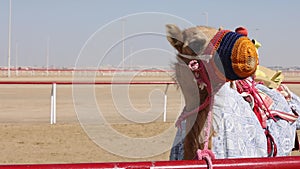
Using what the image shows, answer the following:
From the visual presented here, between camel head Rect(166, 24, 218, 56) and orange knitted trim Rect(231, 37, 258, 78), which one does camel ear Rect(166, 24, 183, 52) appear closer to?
camel head Rect(166, 24, 218, 56)

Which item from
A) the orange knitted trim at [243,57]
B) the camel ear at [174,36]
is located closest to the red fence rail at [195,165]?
the orange knitted trim at [243,57]

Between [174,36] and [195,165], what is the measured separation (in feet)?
1.54

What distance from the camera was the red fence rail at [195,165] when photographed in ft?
5.04

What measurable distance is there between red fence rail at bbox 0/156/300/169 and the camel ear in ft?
1.42

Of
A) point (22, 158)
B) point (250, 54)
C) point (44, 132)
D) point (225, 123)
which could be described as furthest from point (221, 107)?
point (44, 132)

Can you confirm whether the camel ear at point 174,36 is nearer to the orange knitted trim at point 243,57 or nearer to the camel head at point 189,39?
the camel head at point 189,39

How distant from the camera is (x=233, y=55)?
1799 millimetres

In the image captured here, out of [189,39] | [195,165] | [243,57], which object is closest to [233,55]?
[243,57]

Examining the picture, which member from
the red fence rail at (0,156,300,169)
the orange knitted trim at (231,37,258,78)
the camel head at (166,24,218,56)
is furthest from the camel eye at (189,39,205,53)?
the red fence rail at (0,156,300,169)

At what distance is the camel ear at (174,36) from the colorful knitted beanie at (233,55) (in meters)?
0.11

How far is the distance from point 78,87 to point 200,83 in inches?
18.1

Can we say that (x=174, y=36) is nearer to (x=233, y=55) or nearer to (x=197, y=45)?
(x=197, y=45)

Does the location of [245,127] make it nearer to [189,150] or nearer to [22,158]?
[189,150]

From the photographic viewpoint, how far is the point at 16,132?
8.44m
